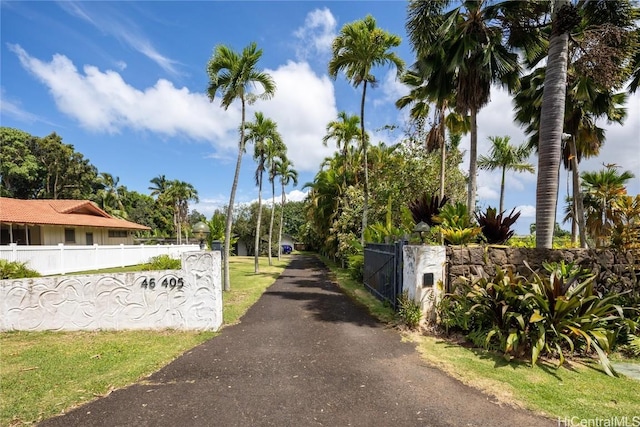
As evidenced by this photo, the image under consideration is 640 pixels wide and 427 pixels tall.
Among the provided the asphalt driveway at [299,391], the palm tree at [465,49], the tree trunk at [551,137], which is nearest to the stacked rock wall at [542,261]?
the tree trunk at [551,137]

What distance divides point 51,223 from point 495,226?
70.9ft

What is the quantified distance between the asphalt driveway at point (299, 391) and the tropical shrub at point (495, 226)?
3800 millimetres

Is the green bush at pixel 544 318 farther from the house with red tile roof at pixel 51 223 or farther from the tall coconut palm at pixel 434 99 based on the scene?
the house with red tile roof at pixel 51 223

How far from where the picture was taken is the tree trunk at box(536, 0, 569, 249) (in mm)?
6730

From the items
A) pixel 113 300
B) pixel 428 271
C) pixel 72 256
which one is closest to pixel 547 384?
pixel 428 271

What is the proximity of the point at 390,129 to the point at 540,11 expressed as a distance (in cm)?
815

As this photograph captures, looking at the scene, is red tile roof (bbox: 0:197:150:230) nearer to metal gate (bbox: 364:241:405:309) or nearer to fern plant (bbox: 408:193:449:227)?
metal gate (bbox: 364:241:405:309)

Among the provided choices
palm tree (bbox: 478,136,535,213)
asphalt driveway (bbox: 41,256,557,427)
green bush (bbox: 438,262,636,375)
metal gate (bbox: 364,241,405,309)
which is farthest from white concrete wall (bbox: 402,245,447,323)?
palm tree (bbox: 478,136,535,213)

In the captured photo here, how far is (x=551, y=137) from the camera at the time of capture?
266 inches

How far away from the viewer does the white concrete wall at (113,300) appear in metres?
6.66

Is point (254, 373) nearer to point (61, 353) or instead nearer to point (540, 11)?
point (61, 353)

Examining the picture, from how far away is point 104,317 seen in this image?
671 centimetres

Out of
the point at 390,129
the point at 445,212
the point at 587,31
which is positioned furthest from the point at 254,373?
the point at 390,129

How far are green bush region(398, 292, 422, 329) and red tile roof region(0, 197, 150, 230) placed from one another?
19.4 meters
